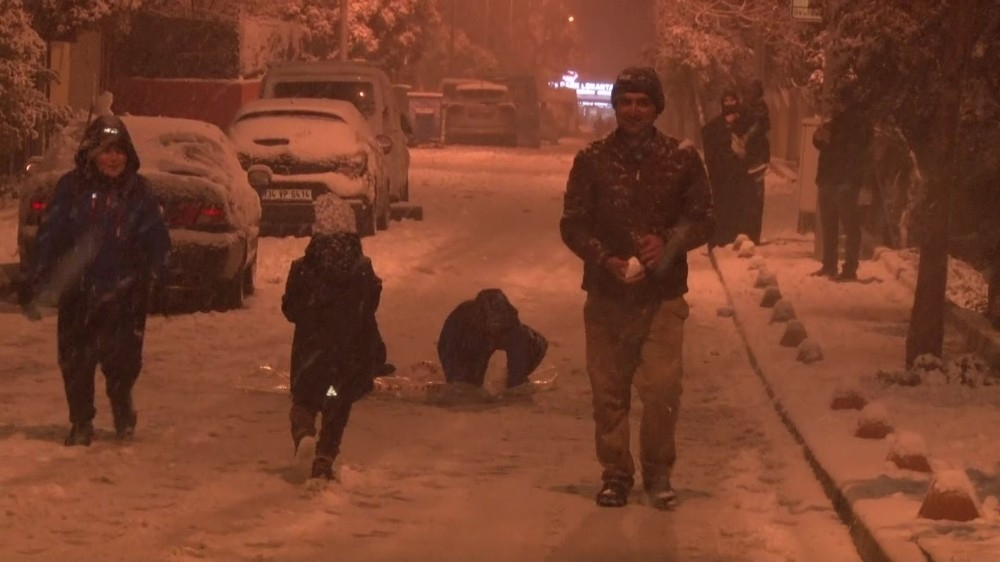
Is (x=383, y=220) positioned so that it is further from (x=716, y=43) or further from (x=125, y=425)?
(x=716, y=43)

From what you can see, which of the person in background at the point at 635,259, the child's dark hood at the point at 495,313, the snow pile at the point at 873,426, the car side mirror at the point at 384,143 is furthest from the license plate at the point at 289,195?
the person in background at the point at 635,259

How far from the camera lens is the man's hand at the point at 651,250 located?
7680 millimetres

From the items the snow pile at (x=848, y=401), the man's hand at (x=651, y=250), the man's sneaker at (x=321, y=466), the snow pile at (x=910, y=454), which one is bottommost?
the man's sneaker at (x=321, y=466)

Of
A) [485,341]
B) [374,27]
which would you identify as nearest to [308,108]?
[485,341]

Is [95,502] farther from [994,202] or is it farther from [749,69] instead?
[749,69]

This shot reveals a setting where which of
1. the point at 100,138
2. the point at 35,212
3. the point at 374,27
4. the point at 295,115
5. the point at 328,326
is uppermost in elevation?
the point at 374,27

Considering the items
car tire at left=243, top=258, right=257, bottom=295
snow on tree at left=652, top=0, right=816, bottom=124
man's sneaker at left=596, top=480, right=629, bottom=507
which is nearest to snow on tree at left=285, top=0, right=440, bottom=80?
snow on tree at left=652, top=0, right=816, bottom=124

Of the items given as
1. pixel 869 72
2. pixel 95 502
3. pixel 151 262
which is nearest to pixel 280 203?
pixel 869 72

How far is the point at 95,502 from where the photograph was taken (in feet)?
25.3

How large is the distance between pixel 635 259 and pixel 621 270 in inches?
4.0

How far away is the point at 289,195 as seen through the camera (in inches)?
806

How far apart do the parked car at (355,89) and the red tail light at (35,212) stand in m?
10.7

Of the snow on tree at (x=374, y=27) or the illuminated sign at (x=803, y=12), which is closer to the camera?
the illuminated sign at (x=803, y=12)

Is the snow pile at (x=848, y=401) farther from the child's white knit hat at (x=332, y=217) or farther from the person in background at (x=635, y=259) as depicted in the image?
the child's white knit hat at (x=332, y=217)
